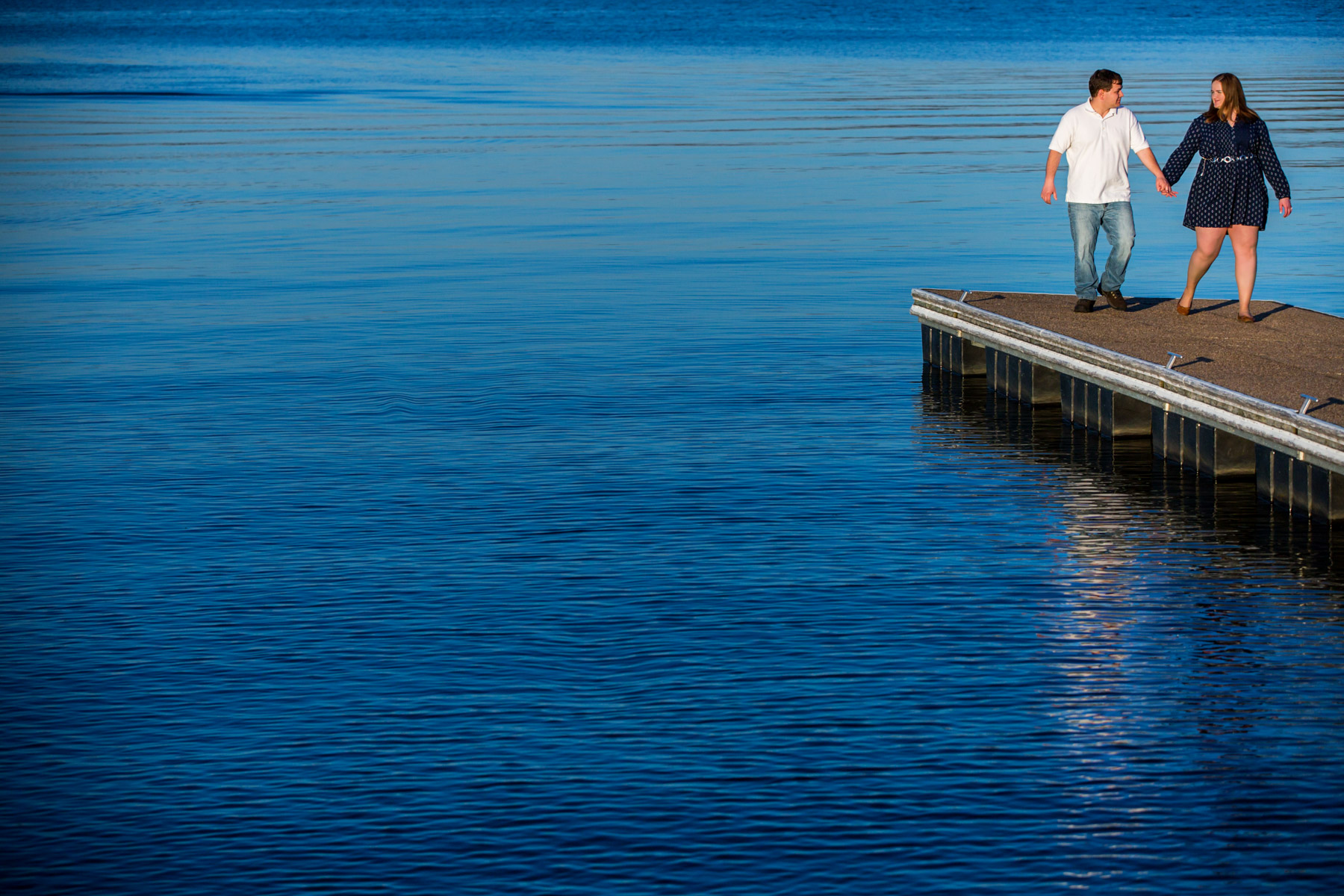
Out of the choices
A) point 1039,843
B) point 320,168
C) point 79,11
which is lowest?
point 1039,843

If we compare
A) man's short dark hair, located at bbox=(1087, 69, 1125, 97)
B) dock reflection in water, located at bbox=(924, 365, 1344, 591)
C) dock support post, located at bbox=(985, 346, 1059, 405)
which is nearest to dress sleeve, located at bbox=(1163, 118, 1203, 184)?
man's short dark hair, located at bbox=(1087, 69, 1125, 97)

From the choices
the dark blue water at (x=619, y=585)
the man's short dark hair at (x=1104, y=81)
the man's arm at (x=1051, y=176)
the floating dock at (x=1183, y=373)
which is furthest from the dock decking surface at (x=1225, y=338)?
the man's short dark hair at (x=1104, y=81)

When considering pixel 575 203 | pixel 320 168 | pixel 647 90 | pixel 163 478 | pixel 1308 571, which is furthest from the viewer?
pixel 647 90

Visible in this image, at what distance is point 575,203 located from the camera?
101ft

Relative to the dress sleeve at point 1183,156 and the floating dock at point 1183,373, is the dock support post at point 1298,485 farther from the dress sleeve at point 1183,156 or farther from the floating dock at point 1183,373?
the dress sleeve at point 1183,156

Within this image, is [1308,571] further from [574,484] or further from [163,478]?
[163,478]

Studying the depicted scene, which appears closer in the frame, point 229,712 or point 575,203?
point 229,712

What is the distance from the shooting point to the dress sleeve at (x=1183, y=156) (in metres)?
14.4

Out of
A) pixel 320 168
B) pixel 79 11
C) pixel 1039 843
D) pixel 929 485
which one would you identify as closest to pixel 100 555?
pixel 929 485

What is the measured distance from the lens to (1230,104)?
1427 centimetres

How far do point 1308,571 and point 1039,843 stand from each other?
4178 millimetres

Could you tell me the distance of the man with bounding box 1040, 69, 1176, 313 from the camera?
1488cm

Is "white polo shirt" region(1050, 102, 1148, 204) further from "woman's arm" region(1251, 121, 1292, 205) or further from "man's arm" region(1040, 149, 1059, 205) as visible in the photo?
"woman's arm" region(1251, 121, 1292, 205)

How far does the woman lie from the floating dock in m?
0.84
